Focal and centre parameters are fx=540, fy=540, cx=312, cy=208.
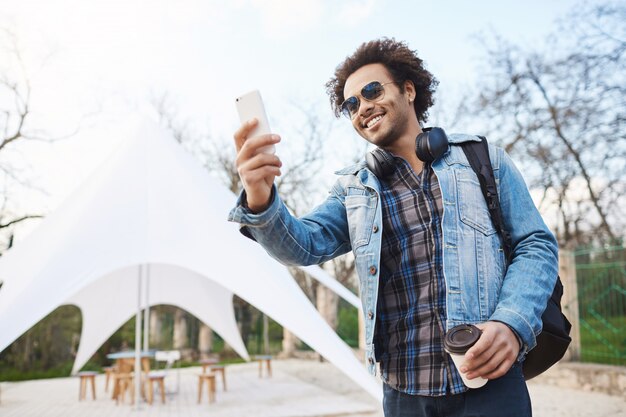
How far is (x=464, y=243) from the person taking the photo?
1.17 meters

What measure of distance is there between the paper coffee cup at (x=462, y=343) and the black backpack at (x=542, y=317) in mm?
228

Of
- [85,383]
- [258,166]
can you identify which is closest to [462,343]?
[258,166]

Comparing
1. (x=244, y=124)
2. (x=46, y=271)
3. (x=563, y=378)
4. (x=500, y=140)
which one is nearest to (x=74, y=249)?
(x=46, y=271)

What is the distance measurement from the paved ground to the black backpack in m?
4.93

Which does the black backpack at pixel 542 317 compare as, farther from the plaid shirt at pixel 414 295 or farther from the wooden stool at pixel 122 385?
the wooden stool at pixel 122 385

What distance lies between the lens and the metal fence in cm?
665

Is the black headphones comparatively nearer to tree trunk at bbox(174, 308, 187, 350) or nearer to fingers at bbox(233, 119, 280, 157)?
fingers at bbox(233, 119, 280, 157)

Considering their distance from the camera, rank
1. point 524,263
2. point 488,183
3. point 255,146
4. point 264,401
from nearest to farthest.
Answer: point 255,146, point 524,263, point 488,183, point 264,401

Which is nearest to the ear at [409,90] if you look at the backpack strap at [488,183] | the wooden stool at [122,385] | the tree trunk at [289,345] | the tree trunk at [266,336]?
the backpack strap at [488,183]

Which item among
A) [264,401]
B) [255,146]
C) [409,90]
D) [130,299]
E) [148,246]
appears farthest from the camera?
[130,299]

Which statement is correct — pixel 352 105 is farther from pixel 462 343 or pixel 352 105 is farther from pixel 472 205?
pixel 462 343

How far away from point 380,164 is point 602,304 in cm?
681

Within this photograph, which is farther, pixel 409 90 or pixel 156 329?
pixel 156 329

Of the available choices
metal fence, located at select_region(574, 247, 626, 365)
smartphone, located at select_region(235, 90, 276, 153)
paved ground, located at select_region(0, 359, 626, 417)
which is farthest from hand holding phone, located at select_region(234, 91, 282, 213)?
metal fence, located at select_region(574, 247, 626, 365)
